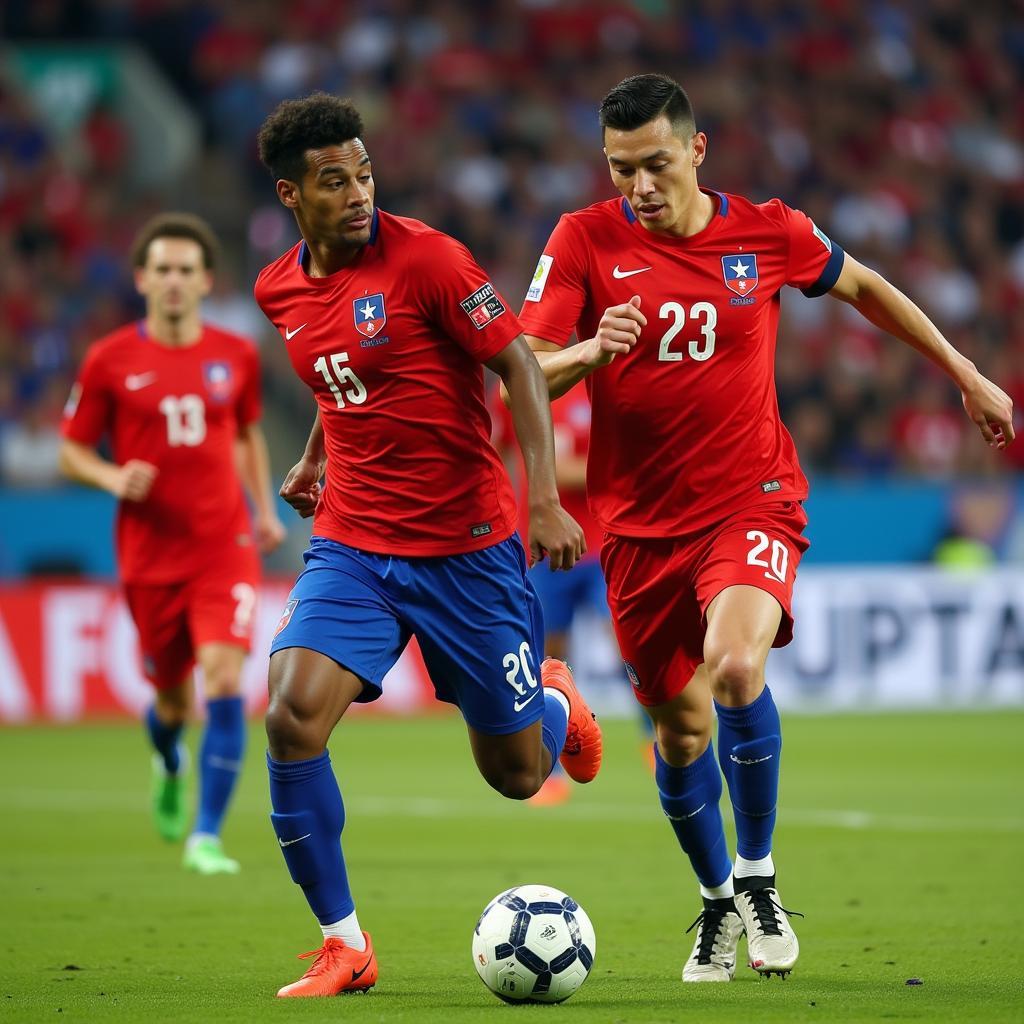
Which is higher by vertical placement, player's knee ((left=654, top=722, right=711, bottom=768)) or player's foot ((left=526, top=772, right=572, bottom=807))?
player's knee ((left=654, top=722, right=711, bottom=768))

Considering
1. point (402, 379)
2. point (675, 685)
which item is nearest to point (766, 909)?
point (675, 685)

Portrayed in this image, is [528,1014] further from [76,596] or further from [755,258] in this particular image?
[76,596]

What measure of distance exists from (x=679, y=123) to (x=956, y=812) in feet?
19.1

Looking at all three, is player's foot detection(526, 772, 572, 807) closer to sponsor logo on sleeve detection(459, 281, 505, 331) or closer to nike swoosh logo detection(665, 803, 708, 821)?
nike swoosh logo detection(665, 803, 708, 821)

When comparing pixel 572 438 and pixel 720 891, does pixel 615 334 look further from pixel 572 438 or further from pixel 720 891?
pixel 572 438

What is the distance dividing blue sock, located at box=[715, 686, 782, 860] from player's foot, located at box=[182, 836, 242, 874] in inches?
139

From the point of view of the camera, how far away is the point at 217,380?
9.52 m

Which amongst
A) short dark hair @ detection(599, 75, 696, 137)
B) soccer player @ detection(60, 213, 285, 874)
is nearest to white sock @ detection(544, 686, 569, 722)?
short dark hair @ detection(599, 75, 696, 137)

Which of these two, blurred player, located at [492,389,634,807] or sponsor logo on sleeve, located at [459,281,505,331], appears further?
blurred player, located at [492,389,634,807]

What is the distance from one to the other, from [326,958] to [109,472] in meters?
4.05

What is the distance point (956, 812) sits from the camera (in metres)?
10.8

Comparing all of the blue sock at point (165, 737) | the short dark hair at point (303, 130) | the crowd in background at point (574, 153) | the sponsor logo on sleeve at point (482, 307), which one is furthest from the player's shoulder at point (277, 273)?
the crowd in background at point (574, 153)

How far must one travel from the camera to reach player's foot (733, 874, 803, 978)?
575 centimetres

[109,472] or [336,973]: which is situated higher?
[109,472]
